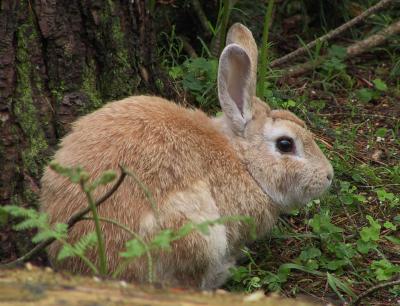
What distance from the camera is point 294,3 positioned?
8.30m

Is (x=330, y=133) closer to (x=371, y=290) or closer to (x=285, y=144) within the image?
(x=285, y=144)

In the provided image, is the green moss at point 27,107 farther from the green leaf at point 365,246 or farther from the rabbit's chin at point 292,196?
A: the green leaf at point 365,246

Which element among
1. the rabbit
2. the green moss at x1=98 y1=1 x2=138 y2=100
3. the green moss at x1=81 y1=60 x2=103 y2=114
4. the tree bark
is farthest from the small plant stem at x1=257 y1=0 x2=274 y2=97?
the tree bark

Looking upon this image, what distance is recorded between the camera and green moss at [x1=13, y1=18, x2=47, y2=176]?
484 centimetres

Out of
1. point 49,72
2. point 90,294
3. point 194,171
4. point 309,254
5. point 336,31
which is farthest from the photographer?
point 336,31

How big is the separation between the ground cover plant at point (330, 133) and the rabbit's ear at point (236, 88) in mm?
741

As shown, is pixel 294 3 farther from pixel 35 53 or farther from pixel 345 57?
pixel 35 53

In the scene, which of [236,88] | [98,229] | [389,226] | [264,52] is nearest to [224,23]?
[264,52]

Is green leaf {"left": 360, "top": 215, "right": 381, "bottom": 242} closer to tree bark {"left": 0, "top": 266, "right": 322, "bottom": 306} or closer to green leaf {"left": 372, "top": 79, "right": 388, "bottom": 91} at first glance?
tree bark {"left": 0, "top": 266, "right": 322, "bottom": 306}

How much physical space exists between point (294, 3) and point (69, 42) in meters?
3.82

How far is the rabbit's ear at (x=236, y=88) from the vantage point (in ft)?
16.4

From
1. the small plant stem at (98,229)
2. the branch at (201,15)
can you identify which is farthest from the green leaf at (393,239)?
the branch at (201,15)

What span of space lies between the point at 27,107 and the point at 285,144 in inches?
66.2

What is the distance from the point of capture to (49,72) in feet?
16.5
